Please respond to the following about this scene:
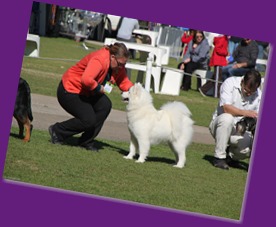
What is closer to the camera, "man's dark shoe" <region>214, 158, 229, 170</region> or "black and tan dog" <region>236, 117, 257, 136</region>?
"black and tan dog" <region>236, 117, 257, 136</region>

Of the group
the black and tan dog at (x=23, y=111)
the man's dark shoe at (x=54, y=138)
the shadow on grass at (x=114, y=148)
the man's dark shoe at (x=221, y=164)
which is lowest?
the man's dark shoe at (x=221, y=164)

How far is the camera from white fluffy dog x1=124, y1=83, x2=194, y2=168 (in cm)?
945

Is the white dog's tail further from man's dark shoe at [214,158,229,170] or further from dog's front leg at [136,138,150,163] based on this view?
man's dark shoe at [214,158,229,170]

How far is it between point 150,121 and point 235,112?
5.23 ft

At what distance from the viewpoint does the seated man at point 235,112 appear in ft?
33.6

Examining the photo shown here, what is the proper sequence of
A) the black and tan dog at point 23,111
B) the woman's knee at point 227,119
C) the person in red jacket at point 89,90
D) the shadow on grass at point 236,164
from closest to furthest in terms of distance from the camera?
the black and tan dog at point 23,111 < the person in red jacket at point 89,90 < the woman's knee at point 227,119 < the shadow on grass at point 236,164

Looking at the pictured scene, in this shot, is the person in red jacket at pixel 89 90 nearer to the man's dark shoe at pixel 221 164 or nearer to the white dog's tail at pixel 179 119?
the white dog's tail at pixel 179 119

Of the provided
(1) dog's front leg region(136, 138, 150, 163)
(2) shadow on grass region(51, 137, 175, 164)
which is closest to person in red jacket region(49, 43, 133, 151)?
(2) shadow on grass region(51, 137, 175, 164)

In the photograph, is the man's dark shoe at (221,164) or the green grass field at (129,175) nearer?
the green grass field at (129,175)

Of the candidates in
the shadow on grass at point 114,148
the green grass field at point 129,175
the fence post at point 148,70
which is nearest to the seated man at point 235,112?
the green grass field at point 129,175

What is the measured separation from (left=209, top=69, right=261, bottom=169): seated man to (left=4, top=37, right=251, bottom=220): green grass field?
0.28 metres

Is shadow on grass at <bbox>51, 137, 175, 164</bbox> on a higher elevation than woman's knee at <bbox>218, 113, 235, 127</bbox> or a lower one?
lower

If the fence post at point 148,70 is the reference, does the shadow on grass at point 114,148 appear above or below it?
below

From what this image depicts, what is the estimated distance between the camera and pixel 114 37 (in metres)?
16.6
